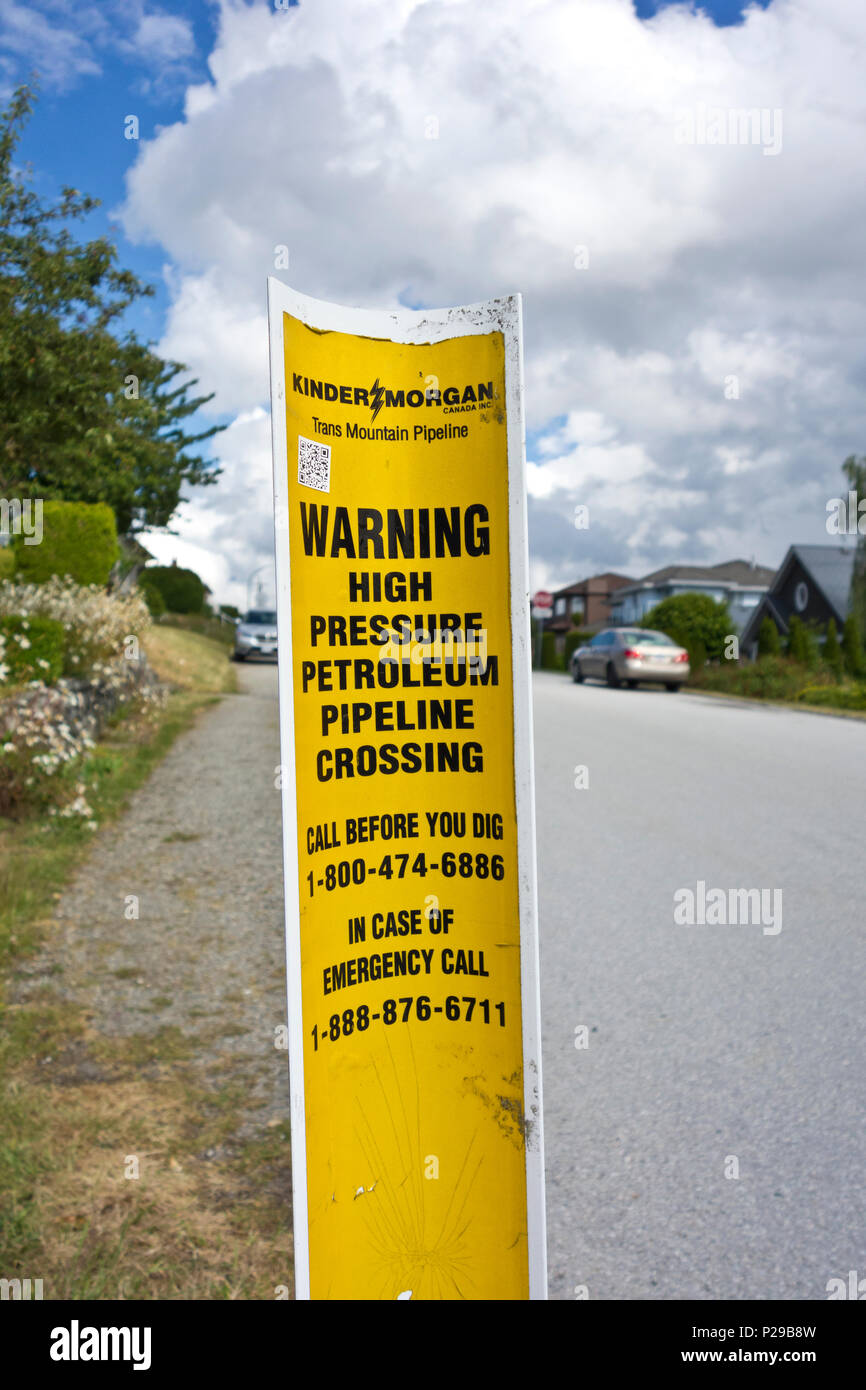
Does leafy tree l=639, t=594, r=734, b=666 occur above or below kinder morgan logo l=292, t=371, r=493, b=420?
above

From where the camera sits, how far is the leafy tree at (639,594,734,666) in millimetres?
37688

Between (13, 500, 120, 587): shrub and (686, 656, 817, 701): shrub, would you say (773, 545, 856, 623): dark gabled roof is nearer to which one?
(686, 656, 817, 701): shrub

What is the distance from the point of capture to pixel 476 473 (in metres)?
2.21

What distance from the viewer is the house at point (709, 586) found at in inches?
2805

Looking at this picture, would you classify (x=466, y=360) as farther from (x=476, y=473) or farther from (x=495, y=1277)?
(x=495, y=1277)

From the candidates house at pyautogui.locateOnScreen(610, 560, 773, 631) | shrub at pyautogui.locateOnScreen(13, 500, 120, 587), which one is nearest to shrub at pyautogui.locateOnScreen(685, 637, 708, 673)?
shrub at pyautogui.locateOnScreen(13, 500, 120, 587)

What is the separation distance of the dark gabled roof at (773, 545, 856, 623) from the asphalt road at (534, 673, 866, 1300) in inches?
1428

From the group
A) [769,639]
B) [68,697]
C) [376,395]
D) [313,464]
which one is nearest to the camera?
[313,464]

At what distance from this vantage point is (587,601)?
97.6m

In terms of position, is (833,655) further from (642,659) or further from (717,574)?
(717,574)

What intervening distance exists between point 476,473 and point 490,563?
193 mm

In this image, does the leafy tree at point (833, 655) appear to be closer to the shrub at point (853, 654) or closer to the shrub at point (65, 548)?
the shrub at point (853, 654)

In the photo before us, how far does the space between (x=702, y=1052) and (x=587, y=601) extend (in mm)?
94887

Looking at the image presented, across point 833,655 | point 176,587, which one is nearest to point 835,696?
point 833,655
